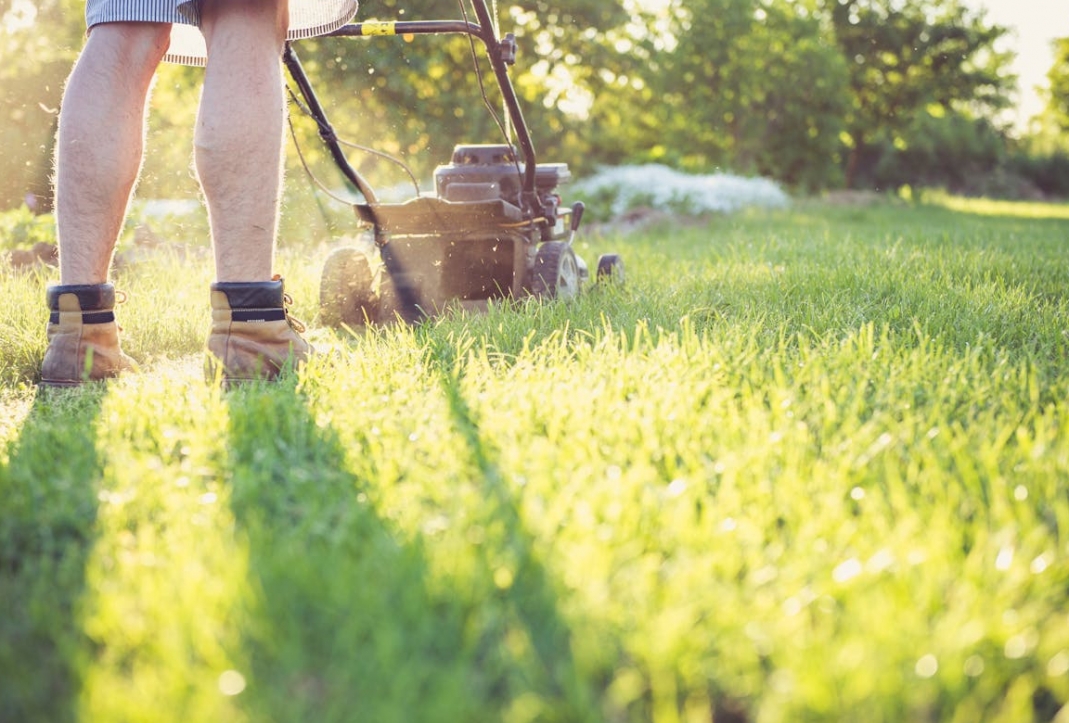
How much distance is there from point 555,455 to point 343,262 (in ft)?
6.03

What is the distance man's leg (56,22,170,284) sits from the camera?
209 cm

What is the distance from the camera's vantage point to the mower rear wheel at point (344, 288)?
3.11 meters

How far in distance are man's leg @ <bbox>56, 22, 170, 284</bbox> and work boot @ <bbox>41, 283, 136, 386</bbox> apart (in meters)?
0.04

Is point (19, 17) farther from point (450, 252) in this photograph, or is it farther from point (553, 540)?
point (553, 540)

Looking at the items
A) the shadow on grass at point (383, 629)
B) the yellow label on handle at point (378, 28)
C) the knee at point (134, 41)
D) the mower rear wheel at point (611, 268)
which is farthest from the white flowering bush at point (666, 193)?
the shadow on grass at point (383, 629)

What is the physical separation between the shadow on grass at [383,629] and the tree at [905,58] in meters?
25.2

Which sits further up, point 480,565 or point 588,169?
point 588,169

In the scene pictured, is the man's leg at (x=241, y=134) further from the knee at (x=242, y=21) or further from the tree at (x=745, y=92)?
the tree at (x=745, y=92)

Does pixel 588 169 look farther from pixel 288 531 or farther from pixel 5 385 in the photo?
pixel 288 531

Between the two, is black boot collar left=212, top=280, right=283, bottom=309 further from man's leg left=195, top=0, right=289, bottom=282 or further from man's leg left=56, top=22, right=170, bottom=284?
man's leg left=56, top=22, right=170, bottom=284

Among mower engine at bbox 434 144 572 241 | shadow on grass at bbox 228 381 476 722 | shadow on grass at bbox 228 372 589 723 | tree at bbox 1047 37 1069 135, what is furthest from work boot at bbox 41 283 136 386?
tree at bbox 1047 37 1069 135

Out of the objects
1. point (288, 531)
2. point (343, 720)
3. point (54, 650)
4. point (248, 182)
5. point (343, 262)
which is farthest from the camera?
point (343, 262)

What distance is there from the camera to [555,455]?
4.78 ft

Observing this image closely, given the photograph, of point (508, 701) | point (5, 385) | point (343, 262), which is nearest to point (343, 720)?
point (508, 701)
